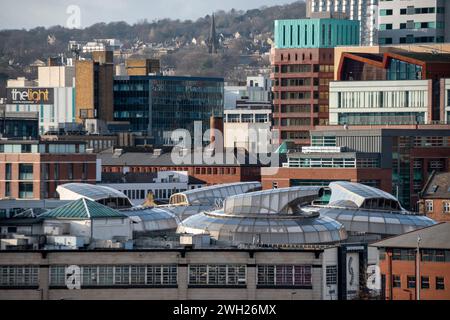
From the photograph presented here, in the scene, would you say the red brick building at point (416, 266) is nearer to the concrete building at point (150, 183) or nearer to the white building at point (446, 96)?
the concrete building at point (150, 183)

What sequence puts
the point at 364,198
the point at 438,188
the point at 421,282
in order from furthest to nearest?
the point at 438,188
the point at 364,198
the point at 421,282

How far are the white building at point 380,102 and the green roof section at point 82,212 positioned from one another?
242 feet

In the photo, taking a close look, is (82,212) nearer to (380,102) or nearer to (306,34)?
(380,102)

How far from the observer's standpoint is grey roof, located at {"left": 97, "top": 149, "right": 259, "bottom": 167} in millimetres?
178500

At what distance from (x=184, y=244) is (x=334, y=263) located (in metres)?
6.73

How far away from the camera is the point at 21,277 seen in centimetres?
7875

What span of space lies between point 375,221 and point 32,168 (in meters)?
44.5

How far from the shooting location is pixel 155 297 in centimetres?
7956

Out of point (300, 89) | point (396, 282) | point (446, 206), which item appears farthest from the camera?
point (300, 89)

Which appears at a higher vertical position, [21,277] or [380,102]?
[380,102]

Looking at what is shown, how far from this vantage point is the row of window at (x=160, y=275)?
7894 cm

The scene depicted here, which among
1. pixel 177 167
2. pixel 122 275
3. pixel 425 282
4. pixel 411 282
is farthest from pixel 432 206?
pixel 122 275
